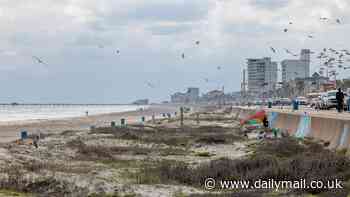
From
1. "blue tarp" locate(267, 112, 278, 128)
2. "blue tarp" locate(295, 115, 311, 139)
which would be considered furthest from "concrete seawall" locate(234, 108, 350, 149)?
"blue tarp" locate(267, 112, 278, 128)

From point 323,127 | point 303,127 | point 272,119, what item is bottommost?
point 272,119

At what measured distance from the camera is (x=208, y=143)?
33344mm

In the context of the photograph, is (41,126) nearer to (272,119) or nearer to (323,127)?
(272,119)

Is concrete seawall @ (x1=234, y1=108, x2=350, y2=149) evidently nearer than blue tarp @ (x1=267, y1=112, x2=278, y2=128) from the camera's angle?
Yes

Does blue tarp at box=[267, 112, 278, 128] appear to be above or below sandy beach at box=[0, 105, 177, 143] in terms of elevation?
above


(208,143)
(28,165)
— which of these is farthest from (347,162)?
(208,143)

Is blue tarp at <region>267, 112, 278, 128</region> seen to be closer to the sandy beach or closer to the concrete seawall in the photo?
the concrete seawall

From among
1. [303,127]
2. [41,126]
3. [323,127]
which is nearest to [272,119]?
[303,127]

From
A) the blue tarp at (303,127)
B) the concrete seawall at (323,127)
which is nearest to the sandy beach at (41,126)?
the concrete seawall at (323,127)

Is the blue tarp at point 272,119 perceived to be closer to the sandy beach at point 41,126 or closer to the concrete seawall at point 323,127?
the concrete seawall at point 323,127

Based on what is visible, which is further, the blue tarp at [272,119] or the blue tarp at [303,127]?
the blue tarp at [272,119]

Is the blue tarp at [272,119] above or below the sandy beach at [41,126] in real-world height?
above

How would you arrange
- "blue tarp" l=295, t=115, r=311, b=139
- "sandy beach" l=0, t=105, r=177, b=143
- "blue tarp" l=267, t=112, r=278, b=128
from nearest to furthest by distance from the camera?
1. "blue tarp" l=295, t=115, r=311, b=139
2. "blue tarp" l=267, t=112, r=278, b=128
3. "sandy beach" l=0, t=105, r=177, b=143

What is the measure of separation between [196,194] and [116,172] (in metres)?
5.24
